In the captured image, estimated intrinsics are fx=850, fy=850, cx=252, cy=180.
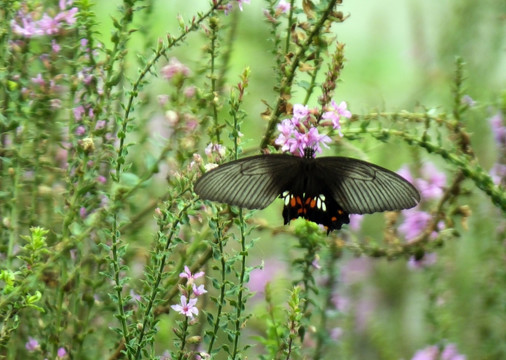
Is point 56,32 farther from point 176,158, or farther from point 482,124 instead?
point 482,124

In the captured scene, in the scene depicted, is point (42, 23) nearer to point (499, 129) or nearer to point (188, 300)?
point (188, 300)

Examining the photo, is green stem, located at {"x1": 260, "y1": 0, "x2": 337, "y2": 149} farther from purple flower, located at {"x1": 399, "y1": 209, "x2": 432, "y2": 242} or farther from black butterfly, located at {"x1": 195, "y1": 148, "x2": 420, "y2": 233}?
purple flower, located at {"x1": 399, "y1": 209, "x2": 432, "y2": 242}

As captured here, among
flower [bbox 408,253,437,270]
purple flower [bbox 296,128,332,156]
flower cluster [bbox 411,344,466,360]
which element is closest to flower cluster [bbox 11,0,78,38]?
purple flower [bbox 296,128,332,156]

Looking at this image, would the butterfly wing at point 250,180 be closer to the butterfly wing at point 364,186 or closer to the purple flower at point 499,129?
the butterfly wing at point 364,186

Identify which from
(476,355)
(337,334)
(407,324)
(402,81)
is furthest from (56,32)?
(402,81)

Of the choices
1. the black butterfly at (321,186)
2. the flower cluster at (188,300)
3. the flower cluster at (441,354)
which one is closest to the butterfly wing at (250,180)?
the black butterfly at (321,186)

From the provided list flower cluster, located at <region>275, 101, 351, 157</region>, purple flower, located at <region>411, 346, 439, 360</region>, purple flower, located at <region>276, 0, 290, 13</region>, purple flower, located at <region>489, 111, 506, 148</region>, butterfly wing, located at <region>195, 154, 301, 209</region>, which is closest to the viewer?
butterfly wing, located at <region>195, 154, 301, 209</region>
